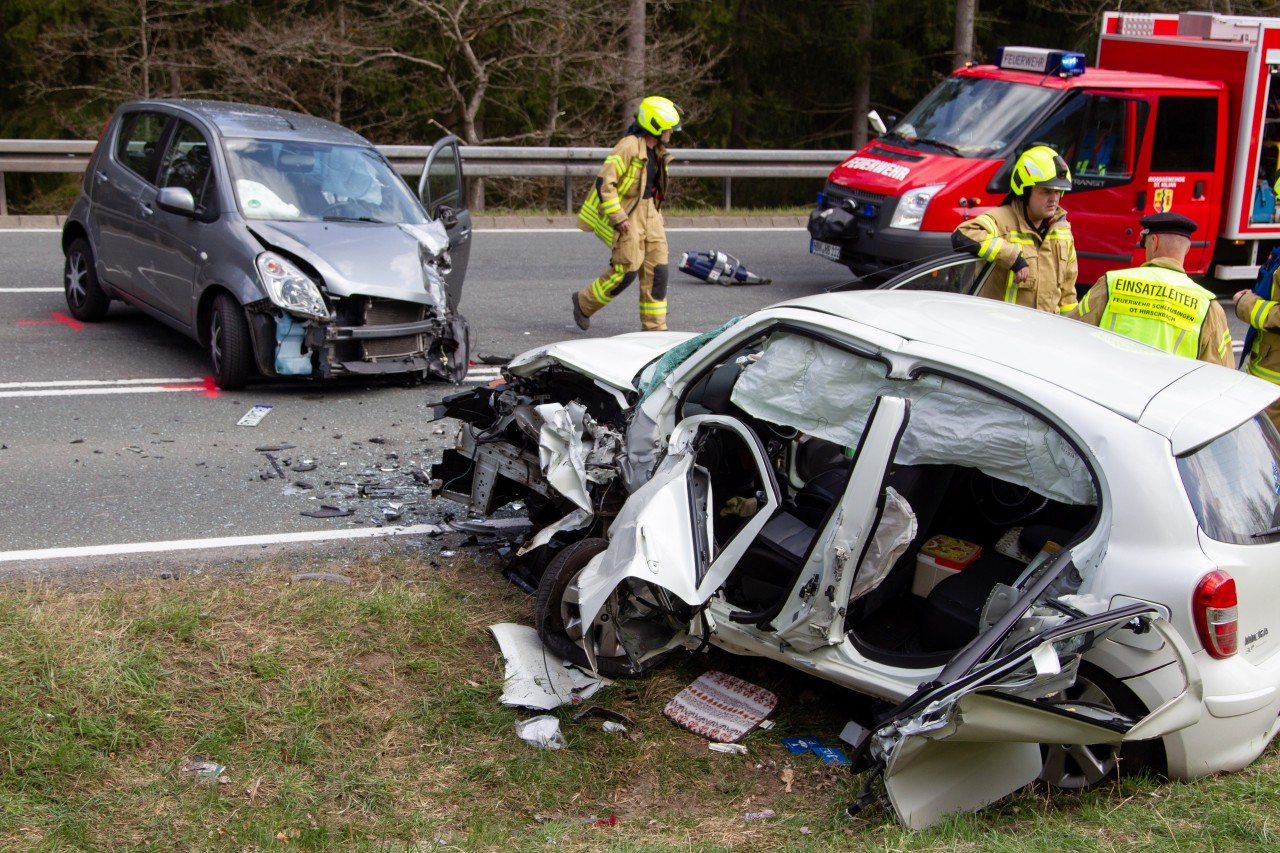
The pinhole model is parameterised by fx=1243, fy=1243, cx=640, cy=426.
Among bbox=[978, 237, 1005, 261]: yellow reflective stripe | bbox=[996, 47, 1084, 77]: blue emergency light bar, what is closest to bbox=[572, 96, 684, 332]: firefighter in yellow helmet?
bbox=[978, 237, 1005, 261]: yellow reflective stripe

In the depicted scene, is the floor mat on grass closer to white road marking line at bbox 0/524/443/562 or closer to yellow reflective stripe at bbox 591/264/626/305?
white road marking line at bbox 0/524/443/562

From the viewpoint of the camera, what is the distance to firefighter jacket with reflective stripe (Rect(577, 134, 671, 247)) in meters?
8.93

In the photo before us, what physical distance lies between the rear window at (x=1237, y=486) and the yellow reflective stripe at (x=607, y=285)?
569 centimetres

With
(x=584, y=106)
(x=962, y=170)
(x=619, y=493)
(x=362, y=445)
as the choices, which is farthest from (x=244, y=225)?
(x=584, y=106)

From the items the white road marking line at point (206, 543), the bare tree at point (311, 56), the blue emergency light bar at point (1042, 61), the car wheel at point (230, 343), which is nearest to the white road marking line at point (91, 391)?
the car wheel at point (230, 343)

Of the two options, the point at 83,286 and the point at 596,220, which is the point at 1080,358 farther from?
the point at 83,286

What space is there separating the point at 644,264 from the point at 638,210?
40 cm

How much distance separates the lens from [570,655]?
4.72 m

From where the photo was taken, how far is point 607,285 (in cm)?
931

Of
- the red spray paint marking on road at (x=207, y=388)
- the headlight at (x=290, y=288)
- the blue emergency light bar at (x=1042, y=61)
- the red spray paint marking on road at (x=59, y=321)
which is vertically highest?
the blue emergency light bar at (x=1042, y=61)

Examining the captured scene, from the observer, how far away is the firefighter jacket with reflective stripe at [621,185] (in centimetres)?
893

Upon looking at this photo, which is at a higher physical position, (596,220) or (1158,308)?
(1158,308)

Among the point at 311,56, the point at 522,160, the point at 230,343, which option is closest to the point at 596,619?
the point at 230,343

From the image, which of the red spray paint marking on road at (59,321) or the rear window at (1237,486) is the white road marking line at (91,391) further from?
the rear window at (1237,486)
